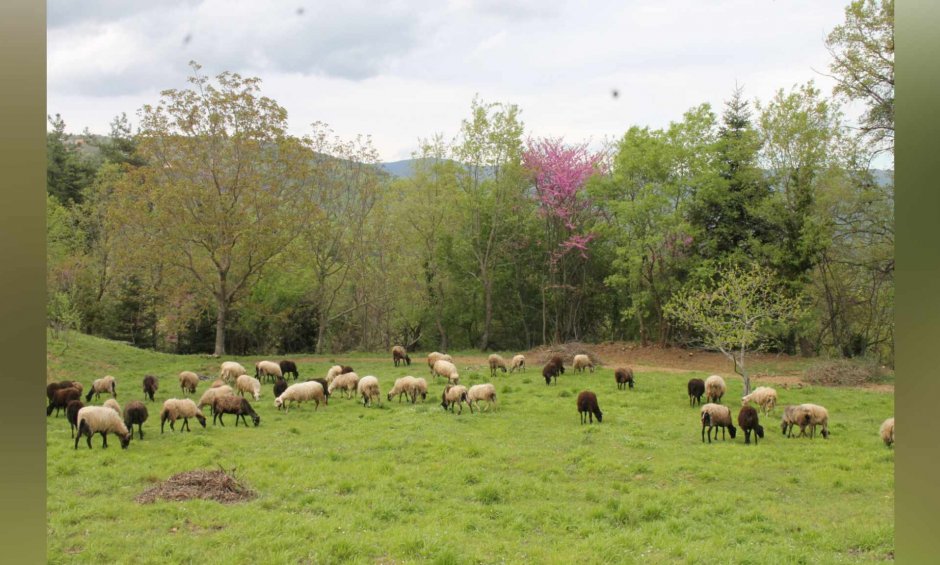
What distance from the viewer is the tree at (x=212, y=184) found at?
25.8 metres

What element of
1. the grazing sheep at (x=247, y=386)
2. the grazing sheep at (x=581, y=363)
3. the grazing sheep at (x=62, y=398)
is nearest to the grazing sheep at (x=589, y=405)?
the grazing sheep at (x=581, y=363)

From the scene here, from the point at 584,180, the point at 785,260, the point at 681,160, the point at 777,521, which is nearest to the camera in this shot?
the point at 777,521

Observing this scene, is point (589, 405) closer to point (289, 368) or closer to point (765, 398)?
point (765, 398)

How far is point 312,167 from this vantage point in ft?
102

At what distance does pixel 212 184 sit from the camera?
26.6 meters

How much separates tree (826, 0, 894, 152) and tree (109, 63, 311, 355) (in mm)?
22378

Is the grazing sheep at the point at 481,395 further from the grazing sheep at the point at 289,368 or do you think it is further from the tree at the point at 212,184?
the tree at the point at 212,184

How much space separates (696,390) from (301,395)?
11.1 meters

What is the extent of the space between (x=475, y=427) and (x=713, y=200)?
20464 millimetres

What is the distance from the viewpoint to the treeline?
25.8m

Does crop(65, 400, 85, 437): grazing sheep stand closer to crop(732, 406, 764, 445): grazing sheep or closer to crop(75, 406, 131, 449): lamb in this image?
crop(75, 406, 131, 449): lamb

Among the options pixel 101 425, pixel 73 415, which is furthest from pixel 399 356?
pixel 101 425

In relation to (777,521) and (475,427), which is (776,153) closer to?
(475,427)

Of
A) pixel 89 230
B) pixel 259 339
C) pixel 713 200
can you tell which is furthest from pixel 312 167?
pixel 713 200
